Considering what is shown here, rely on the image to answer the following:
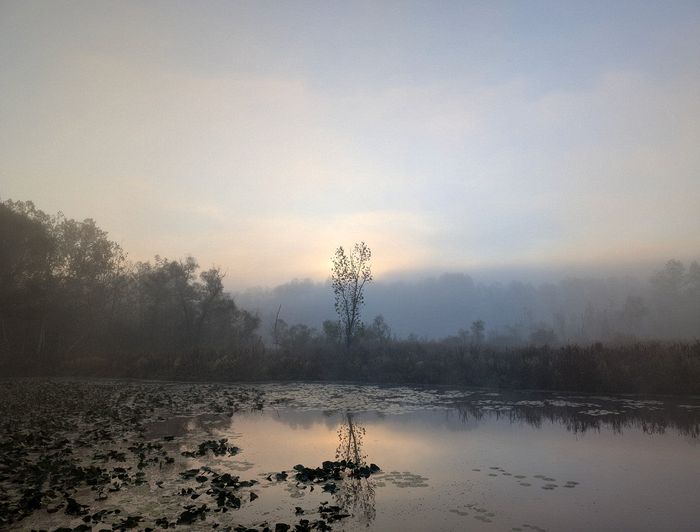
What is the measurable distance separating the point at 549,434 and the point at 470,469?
548cm

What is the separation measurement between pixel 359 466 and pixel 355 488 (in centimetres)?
155

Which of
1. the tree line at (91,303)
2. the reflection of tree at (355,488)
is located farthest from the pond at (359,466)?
the tree line at (91,303)

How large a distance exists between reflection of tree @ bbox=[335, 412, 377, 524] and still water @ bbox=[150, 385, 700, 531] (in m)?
0.04

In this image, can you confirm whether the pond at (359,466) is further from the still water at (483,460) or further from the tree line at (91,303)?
the tree line at (91,303)

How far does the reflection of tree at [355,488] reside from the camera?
314 inches

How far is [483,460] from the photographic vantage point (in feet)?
38.0

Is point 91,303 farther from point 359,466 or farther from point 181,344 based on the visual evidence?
point 359,466

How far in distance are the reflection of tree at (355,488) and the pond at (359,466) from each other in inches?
1.5

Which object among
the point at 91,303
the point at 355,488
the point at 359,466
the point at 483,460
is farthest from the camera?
the point at 91,303

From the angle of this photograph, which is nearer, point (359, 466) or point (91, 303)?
point (359, 466)

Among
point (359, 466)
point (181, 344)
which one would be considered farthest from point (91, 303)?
point (359, 466)

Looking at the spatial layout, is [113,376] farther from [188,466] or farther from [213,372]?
[188,466]

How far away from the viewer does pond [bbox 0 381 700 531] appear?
7.65 m

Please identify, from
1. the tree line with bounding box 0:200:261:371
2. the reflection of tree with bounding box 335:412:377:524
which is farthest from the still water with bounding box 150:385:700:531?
the tree line with bounding box 0:200:261:371
